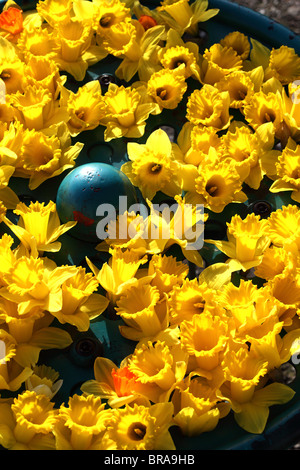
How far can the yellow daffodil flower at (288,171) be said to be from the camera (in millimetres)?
1299

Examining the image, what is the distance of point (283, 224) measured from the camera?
4.05ft

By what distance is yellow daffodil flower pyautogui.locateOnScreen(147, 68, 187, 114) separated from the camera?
4.57 feet

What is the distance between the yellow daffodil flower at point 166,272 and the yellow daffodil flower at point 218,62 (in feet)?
1.24

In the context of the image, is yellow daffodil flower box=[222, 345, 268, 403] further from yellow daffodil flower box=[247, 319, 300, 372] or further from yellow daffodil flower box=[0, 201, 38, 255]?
yellow daffodil flower box=[0, 201, 38, 255]

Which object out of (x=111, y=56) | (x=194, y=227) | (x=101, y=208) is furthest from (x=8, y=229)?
(x=111, y=56)

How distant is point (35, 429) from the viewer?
1065mm

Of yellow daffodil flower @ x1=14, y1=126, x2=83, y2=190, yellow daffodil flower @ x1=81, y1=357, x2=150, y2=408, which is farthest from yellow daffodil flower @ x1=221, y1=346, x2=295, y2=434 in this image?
yellow daffodil flower @ x1=14, y1=126, x2=83, y2=190

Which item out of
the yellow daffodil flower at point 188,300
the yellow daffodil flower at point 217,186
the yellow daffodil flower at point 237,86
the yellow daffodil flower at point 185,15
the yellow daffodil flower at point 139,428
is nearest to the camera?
the yellow daffodil flower at point 139,428

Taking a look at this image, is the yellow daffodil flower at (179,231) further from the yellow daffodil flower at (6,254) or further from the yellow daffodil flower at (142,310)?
the yellow daffodil flower at (6,254)

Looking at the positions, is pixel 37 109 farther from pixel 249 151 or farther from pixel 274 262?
pixel 274 262

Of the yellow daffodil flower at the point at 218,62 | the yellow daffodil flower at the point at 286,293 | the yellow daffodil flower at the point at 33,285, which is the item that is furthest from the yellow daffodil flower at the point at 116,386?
the yellow daffodil flower at the point at 218,62

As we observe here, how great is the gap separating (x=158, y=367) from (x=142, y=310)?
82 millimetres

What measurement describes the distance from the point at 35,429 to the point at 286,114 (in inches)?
24.9

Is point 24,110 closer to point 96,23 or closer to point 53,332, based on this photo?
point 96,23
